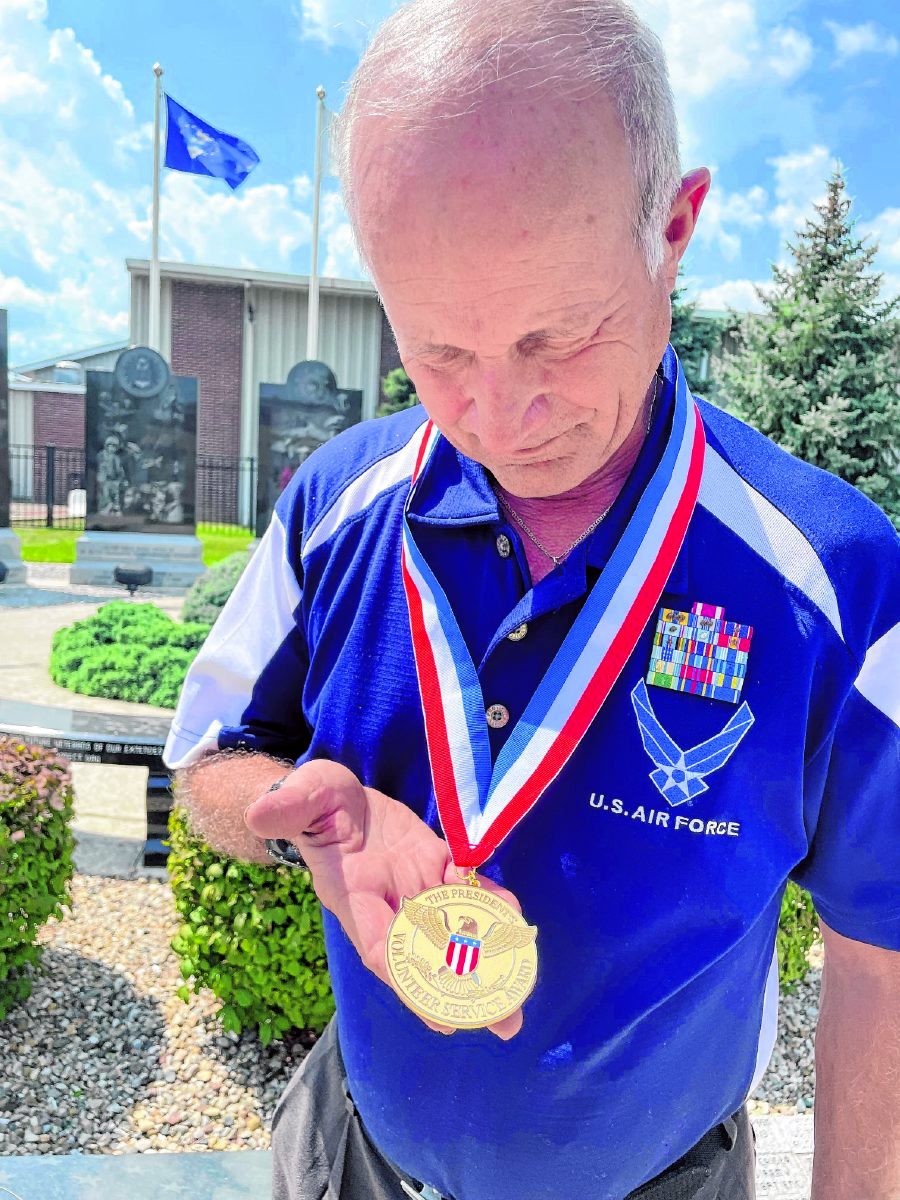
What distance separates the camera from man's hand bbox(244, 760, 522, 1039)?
1.11 metres

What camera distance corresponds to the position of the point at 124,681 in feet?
29.0

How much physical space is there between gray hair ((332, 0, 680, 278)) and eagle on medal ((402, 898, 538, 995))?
0.76 metres

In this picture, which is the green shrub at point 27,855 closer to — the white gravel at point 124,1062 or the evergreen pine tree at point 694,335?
the white gravel at point 124,1062

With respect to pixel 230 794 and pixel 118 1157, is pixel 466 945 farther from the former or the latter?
pixel 118 1157

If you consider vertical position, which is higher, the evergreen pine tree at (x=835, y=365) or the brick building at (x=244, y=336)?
the brick building at (x=244, y=336)

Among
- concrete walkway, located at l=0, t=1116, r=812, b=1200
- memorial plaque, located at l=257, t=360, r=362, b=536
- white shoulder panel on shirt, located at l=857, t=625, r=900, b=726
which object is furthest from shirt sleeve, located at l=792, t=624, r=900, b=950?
memorial plaque, located at l=257, t=360, r=362, b=536

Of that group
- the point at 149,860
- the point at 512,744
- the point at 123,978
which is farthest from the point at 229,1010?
the point at 512,744

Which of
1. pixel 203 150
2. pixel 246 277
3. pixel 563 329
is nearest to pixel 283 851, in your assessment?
pixel 563 329

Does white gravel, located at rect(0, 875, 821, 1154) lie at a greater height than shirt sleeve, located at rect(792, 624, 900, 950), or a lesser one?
lesser

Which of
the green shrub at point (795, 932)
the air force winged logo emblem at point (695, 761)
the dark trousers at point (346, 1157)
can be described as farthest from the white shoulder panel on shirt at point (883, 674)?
the green shrub at point (795, 932)

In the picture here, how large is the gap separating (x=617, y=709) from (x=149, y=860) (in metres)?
4.45

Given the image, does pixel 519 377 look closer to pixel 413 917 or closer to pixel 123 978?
pixel 413 917

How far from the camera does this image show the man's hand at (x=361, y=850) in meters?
1.11

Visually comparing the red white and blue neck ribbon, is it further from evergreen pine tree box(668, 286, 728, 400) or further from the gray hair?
evergreen pine tree box(668, 286, 728, 400)
